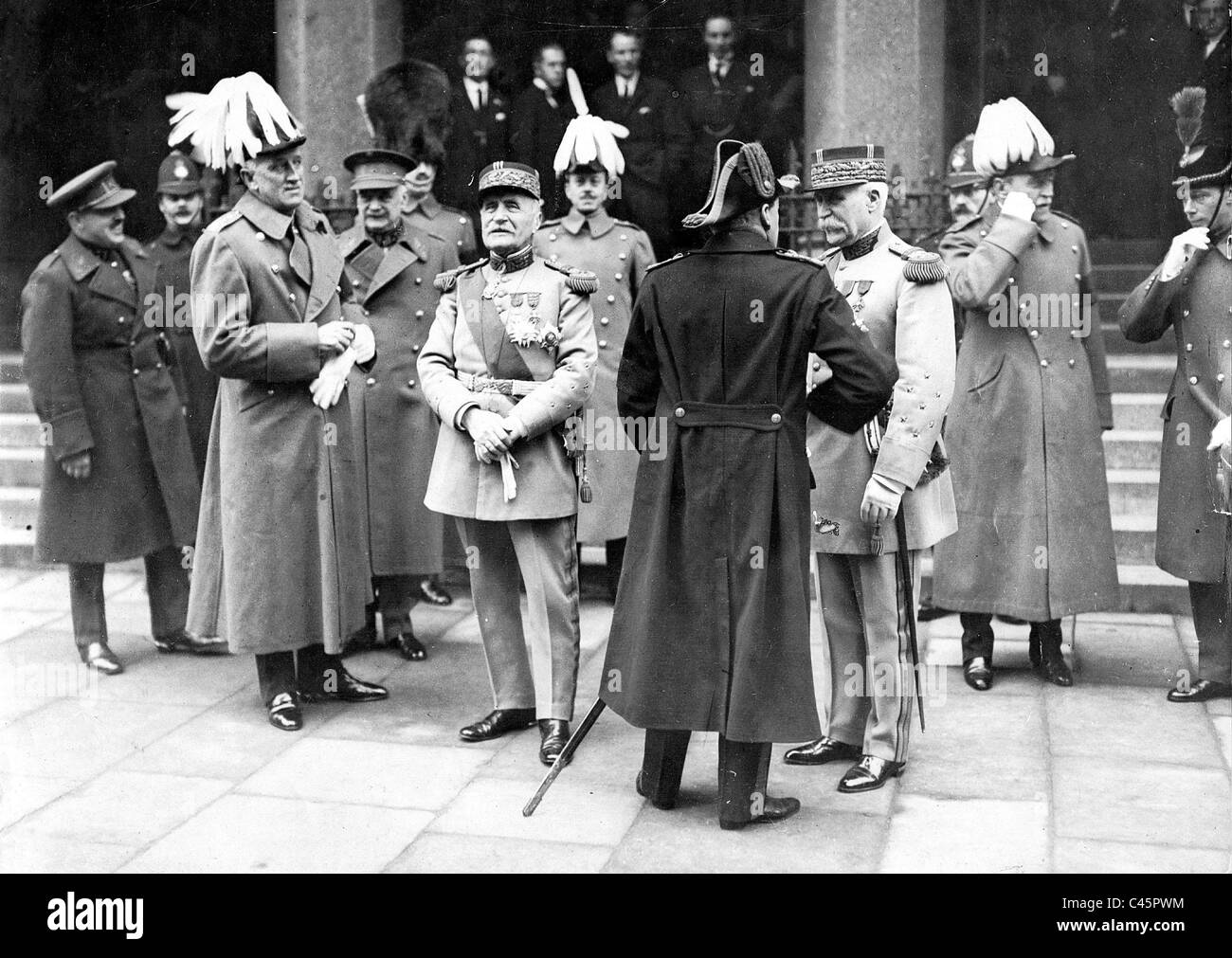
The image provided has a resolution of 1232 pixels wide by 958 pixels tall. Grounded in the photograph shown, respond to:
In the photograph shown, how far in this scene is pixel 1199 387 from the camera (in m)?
5.97

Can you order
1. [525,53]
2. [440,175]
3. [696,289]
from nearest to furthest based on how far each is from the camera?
1. [696,289]
2. [440,175]
3. [525,53]

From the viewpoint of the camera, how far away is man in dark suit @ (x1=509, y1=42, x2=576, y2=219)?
8.53 meters

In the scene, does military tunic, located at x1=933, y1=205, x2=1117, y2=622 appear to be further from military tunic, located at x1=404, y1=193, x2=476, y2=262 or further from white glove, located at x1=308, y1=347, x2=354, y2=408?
white glove, located at x1=308, y1=347, x2=354, y2=408

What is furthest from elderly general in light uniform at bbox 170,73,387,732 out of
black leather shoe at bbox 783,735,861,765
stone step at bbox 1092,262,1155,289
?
stone step at bbox 1092,262,1155,289

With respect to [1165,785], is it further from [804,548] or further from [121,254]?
[121,254]

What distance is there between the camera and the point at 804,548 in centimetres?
467

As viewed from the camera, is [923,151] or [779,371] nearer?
[779,371]

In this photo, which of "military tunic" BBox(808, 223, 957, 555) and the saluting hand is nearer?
"military tunic" BBox(808, 223, 957, 555)

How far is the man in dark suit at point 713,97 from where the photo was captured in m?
8.70

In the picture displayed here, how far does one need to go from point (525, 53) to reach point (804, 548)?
16.9 feet

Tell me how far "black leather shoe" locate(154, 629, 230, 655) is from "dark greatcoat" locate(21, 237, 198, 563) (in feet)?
1.42

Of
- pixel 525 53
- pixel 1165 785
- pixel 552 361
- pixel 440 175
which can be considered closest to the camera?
pixel 1165 785

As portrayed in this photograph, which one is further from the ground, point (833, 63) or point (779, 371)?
point (833, 63)

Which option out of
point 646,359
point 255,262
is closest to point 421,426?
point 255,262
